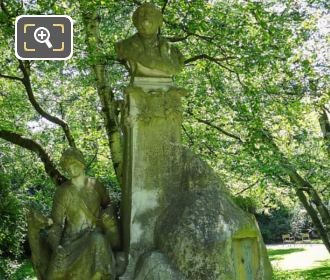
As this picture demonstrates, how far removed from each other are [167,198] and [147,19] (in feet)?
6.66

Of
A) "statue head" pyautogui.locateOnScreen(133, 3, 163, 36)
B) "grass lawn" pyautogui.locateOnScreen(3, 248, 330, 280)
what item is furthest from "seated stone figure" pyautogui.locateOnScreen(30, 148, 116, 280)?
"grass lawn" pyautogui.locateOnScreen(3, 248, 330, 280)

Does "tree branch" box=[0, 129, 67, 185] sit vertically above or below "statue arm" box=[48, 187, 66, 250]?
above

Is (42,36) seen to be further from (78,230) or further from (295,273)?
(295,273)

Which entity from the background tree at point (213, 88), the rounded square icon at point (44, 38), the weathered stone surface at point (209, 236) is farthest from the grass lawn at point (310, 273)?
the rounded square icon at point (44, 38)

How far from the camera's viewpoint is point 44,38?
177 inches

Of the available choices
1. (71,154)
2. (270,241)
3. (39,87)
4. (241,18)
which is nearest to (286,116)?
(241,18)

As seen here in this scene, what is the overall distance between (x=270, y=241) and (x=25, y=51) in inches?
1389

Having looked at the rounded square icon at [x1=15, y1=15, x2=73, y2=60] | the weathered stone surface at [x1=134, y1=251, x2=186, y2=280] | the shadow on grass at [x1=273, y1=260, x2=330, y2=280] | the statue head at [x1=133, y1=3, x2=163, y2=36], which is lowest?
the shadow on grass at [x1=273, y1=260, x2=330, y2=280]

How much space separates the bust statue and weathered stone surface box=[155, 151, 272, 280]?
1.24m

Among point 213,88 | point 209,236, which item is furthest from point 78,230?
point 213,88

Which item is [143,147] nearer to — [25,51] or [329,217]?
[25,51]

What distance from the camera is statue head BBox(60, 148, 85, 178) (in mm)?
5301

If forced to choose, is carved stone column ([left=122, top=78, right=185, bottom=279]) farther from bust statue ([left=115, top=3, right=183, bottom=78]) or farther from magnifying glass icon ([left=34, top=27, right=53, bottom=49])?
magnifying glass icon ([left=34, top=27, right=53, bottom=49])

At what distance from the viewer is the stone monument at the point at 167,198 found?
15.3 feet
